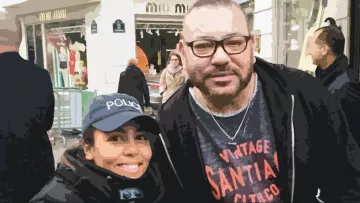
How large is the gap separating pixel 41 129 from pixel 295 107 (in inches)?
62.3

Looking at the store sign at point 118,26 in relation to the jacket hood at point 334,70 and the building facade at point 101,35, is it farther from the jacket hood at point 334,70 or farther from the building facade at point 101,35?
the jacket hood at point 334,70

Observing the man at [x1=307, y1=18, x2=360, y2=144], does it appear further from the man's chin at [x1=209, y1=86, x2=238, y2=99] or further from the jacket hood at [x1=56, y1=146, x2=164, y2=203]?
the jacket hood at [x1=56, y1=146, x2=164, y2=203]

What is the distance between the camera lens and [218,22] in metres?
1.50

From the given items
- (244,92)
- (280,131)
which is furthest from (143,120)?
(280,131)

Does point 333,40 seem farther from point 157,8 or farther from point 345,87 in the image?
point 157,8

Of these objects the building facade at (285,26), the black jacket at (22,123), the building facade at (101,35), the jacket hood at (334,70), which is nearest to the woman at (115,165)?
the black jacket at (22,123)

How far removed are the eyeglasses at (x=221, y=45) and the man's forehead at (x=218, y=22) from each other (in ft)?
0.07

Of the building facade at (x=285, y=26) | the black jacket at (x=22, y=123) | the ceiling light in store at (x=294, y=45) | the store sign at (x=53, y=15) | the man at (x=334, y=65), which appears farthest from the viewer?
the store sign at (x=53, y=15)

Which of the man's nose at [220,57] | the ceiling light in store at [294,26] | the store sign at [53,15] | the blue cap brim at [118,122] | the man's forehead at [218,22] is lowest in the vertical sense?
the blue cap brim at [118,122]

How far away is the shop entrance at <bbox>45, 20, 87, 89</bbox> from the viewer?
1375 centimetres

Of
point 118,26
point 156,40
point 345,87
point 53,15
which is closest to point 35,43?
point 53,15

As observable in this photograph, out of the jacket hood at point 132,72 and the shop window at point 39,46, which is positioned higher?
the shop window at point 39,46

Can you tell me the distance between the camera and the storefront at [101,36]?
12789 mm

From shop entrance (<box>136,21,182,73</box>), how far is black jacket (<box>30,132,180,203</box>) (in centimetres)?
1162
